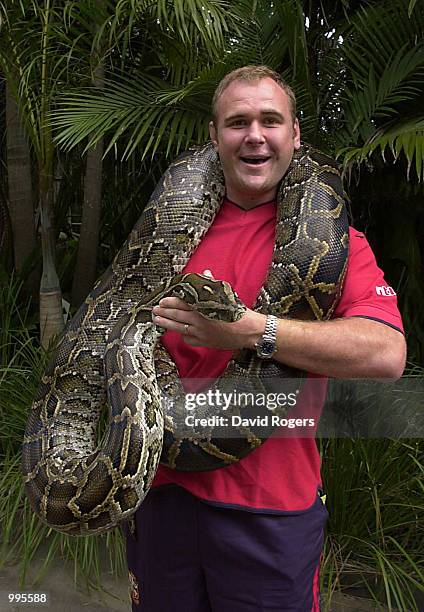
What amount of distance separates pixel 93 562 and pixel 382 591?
64.5 inches

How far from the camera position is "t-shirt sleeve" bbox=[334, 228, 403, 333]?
1885 millimetres

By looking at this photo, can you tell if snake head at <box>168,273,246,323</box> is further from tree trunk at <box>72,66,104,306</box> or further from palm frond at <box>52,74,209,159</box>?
tree trunk at <box>72,66,104,306</box>

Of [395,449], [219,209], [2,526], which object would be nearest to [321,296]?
[219,209]

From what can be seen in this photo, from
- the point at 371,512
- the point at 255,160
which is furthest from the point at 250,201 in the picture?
the point at 371,512

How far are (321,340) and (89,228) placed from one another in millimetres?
3184

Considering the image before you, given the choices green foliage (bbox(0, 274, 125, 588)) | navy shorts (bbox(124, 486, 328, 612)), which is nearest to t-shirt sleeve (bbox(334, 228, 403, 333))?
navy shorts (bbox(124, 486, 328, 612))

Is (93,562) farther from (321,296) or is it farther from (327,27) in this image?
(327,27)

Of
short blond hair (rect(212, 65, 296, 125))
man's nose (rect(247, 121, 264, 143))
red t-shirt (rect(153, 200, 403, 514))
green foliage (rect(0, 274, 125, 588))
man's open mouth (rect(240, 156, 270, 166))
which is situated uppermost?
short blond hair (rect(212, 65, 296, 125))

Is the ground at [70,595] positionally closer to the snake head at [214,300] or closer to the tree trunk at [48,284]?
the tree trunk at [48,284]

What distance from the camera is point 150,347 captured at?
2.30 m

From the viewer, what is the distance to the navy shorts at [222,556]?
6.44 feet

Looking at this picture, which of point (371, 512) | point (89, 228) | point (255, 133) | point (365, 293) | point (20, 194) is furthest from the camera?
point (20, 194)

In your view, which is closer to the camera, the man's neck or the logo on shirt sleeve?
the logo on shirt sleeve

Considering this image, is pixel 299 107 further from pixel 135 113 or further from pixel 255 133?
pixel 255 133
